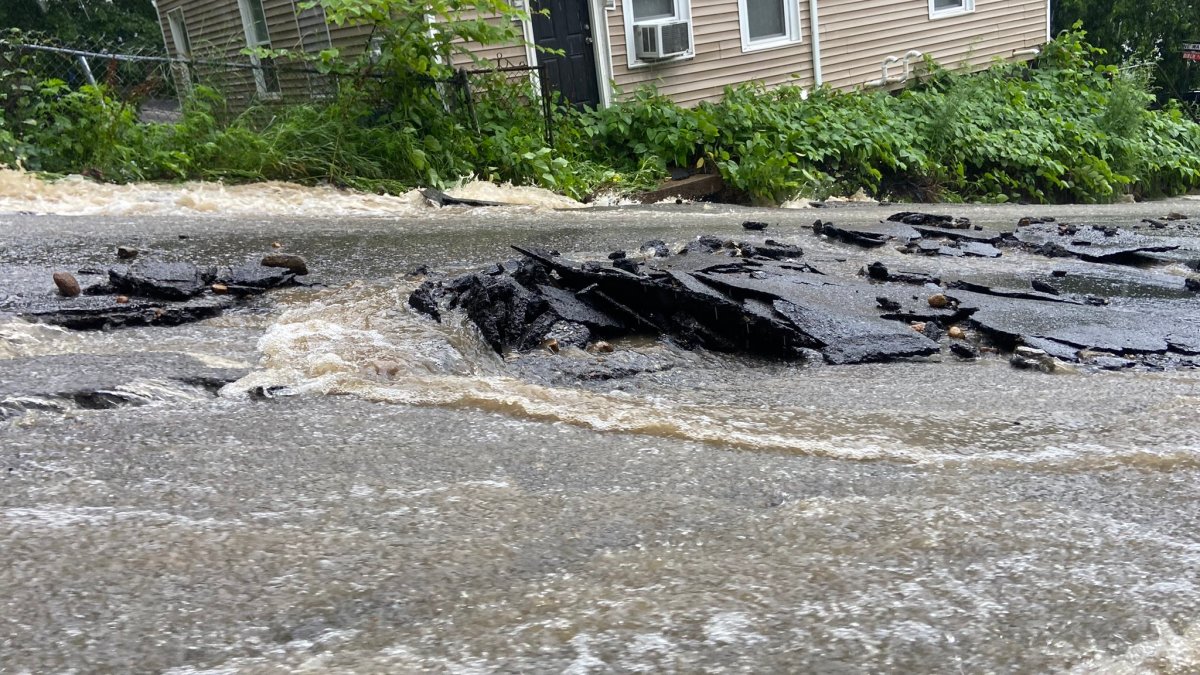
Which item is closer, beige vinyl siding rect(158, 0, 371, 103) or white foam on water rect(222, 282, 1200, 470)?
white foam on water rect(222, 282, 1200, 470)

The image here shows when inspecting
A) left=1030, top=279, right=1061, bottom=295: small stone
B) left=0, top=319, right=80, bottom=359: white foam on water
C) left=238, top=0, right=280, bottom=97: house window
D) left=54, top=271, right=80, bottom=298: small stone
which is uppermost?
left=238, top=0, right=280, bottom=97: house window

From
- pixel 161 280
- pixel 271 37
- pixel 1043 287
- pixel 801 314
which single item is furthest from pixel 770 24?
pixel 161 280

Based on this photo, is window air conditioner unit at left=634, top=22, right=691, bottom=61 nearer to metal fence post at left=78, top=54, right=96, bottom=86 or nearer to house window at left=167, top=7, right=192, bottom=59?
metal fence post at left=78, top=54, right=96, bottom=86

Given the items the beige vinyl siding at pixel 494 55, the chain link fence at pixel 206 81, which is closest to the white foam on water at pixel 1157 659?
the chain link fence at pixel 206 81

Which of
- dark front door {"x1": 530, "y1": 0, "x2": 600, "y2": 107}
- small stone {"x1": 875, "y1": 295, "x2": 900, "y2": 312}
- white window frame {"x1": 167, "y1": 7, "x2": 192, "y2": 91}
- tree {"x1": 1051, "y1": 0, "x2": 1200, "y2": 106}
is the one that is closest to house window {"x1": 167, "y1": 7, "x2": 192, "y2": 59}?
white window frame {"x1": 167, "y1": 7, "x2": 192, "y2": 91}

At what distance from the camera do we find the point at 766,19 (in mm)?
13586

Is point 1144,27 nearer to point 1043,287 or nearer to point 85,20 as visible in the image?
point 1043,287

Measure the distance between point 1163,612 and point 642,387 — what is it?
2277 millimetres

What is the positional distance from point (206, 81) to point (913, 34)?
32.9ft

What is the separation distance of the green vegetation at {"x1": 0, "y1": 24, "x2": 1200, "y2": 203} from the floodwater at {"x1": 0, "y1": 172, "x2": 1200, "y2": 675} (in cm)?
537

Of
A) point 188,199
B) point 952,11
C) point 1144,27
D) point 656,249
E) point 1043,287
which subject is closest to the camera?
point 1043,287

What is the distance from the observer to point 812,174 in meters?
11.1

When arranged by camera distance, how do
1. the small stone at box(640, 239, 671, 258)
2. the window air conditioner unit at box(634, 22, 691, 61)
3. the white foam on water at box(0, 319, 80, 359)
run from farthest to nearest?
the window air conditioner unit at box(634, 22, 691, 61) < the small stone at box(640, 239, 671, 258) < the white foam on water at box(0, 319, 80, 359)

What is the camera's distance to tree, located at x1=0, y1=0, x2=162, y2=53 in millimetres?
23125
